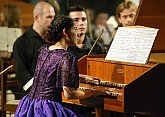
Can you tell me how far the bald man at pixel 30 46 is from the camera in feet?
16.5

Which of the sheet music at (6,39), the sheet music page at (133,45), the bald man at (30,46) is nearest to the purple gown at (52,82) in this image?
the sheet music page at (133,45)

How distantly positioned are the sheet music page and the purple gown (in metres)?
0.48

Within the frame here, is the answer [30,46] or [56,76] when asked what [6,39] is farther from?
[56,76]

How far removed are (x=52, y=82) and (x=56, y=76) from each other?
2.2 inches

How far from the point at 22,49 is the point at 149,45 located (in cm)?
172

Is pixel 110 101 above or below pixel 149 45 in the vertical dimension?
below

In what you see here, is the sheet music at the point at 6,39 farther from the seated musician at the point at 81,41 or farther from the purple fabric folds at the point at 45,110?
the purple fabric folds at the point at 45,110

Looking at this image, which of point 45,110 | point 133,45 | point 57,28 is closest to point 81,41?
point 133,45

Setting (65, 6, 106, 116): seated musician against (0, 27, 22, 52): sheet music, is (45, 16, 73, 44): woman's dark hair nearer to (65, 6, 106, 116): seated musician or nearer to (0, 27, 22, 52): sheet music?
(65, 6, 106, 116): seated musician

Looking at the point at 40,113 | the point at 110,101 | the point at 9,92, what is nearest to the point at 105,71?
the point at 110,101

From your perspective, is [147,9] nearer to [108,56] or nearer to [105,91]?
[108,56]

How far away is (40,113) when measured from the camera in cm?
371

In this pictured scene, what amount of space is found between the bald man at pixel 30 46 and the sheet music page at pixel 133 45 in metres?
1.23

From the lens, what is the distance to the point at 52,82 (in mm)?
3699
